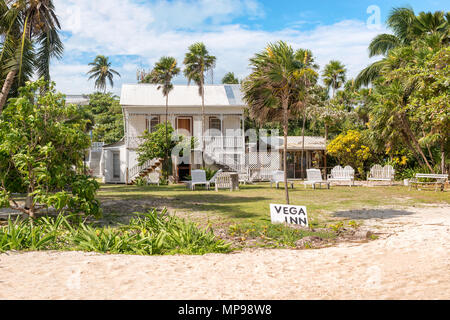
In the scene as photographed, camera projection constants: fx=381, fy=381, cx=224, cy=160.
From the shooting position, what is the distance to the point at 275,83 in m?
9.99

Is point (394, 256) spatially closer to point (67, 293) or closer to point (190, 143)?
point (67, 293)

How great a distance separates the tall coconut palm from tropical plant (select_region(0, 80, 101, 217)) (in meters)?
4.51

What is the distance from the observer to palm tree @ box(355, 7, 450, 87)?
2292cm

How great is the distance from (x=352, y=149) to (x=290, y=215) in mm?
18671

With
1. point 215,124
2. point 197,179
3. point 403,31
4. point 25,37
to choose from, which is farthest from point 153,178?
point 403,31

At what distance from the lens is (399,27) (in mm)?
26047

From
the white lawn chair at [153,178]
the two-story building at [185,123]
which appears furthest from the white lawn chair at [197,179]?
the two-story building at [185,123]

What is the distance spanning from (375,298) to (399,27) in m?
26.7

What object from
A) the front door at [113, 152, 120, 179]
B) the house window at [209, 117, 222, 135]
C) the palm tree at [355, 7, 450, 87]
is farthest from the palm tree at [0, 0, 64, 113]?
the palm tree at [355, 7, 450, 87]

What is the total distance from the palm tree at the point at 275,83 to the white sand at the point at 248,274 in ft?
14.1

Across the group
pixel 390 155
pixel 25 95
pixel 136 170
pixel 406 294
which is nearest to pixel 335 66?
pixel 390 155

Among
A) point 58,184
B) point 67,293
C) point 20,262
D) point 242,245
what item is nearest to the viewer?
point 67,293

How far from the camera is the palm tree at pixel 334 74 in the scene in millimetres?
37156
